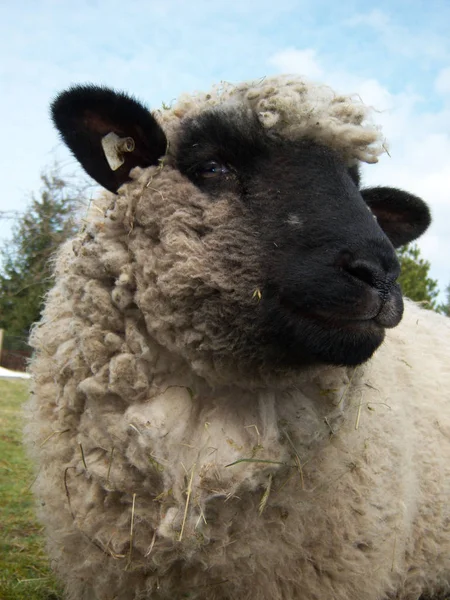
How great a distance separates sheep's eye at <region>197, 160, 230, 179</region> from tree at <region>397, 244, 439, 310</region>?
1734 centimetres

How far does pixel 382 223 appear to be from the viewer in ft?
11.3

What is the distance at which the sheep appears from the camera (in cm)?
233

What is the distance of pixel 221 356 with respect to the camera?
238cm

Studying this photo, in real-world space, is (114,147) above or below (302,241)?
above

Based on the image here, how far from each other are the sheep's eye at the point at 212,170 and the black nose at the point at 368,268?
0.64 meters

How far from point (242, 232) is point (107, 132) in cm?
76

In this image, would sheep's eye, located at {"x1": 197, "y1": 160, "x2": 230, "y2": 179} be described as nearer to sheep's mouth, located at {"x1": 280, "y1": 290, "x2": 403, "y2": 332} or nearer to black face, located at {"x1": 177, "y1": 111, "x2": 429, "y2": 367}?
black face, located at {"x1": 177, "y1": 111, "x2": 429, "y2": 367}

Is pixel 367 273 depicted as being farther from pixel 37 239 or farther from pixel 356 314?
pixel 37 239

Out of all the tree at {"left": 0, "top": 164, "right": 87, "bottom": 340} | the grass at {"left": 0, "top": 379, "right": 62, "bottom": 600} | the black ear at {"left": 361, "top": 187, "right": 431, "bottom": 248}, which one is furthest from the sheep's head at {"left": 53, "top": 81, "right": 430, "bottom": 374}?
the tree at {"left": 0, "top": 164, "right": 87, "bottom": 340}

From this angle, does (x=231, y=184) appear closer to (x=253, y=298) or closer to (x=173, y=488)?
(x=253, y=298)

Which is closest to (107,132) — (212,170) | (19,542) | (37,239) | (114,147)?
(114,147)

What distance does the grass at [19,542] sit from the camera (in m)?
3.28

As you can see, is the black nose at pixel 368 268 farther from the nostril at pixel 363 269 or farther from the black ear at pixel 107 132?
the black ear at pixel 107 132

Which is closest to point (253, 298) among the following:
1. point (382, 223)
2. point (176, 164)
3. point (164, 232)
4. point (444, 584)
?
point (164, 232)
